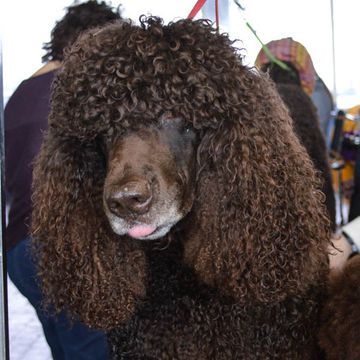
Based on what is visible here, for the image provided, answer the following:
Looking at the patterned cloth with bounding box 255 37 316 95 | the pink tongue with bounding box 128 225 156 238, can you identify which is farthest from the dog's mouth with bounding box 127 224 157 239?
the patterned cloth with bounding box 255 37 316 95

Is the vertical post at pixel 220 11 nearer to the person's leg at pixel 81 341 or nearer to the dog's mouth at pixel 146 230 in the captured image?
the dog's mouth at pixel 146 230

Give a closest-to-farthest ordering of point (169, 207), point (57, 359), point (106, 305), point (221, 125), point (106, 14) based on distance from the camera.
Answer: point (169, 207) → point (221, 125) → point (106, 305) → point (106, 14) → point (57, 359)

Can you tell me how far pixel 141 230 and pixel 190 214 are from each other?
201mm

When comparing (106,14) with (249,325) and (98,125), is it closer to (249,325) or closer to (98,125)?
(98,125)

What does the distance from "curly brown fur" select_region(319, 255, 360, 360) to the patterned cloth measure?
1.49 meters

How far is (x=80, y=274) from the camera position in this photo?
148cm

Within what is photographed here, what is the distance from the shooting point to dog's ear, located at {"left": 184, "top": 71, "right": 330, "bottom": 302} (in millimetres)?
1360

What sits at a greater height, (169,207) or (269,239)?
(169,207)

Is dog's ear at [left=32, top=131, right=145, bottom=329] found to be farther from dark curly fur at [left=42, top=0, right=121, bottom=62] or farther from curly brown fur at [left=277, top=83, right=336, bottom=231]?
curly brown fur at [left=277, top=83, right=336, bottom=231]

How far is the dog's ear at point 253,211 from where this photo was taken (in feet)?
4.46

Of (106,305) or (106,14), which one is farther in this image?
(106,14)

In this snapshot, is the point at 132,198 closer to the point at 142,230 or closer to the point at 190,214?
the point at 142,230

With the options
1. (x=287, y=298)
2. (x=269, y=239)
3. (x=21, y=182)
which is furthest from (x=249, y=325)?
(x=21, y=182)

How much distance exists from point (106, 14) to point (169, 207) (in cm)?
98
